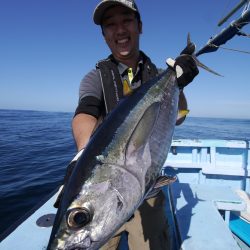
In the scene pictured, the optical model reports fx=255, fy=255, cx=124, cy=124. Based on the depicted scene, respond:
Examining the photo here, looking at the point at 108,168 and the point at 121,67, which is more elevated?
the point at 121,67

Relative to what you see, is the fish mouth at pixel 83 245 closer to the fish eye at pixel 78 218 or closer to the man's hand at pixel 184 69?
the fish eye at pixel 78 218

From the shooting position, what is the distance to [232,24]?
5.95 m

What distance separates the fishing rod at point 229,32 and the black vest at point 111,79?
3.52m

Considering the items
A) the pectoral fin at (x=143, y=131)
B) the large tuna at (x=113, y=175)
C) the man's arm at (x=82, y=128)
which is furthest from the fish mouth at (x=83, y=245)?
the man's arm at (x=82, y=128)

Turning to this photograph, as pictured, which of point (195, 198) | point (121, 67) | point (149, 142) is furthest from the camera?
point (195, 198)

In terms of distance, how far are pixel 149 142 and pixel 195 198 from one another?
103 inches

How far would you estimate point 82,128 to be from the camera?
2.56 meters

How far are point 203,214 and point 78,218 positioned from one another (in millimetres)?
2585

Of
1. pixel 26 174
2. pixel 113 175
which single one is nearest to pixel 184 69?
pixel 113 175

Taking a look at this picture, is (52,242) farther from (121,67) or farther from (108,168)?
(121,67)

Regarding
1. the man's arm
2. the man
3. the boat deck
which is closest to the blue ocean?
the boat deck

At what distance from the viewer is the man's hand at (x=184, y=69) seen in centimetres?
274

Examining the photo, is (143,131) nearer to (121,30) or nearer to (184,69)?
(184,69)

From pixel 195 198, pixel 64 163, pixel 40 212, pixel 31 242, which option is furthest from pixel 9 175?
pixel 195 198
